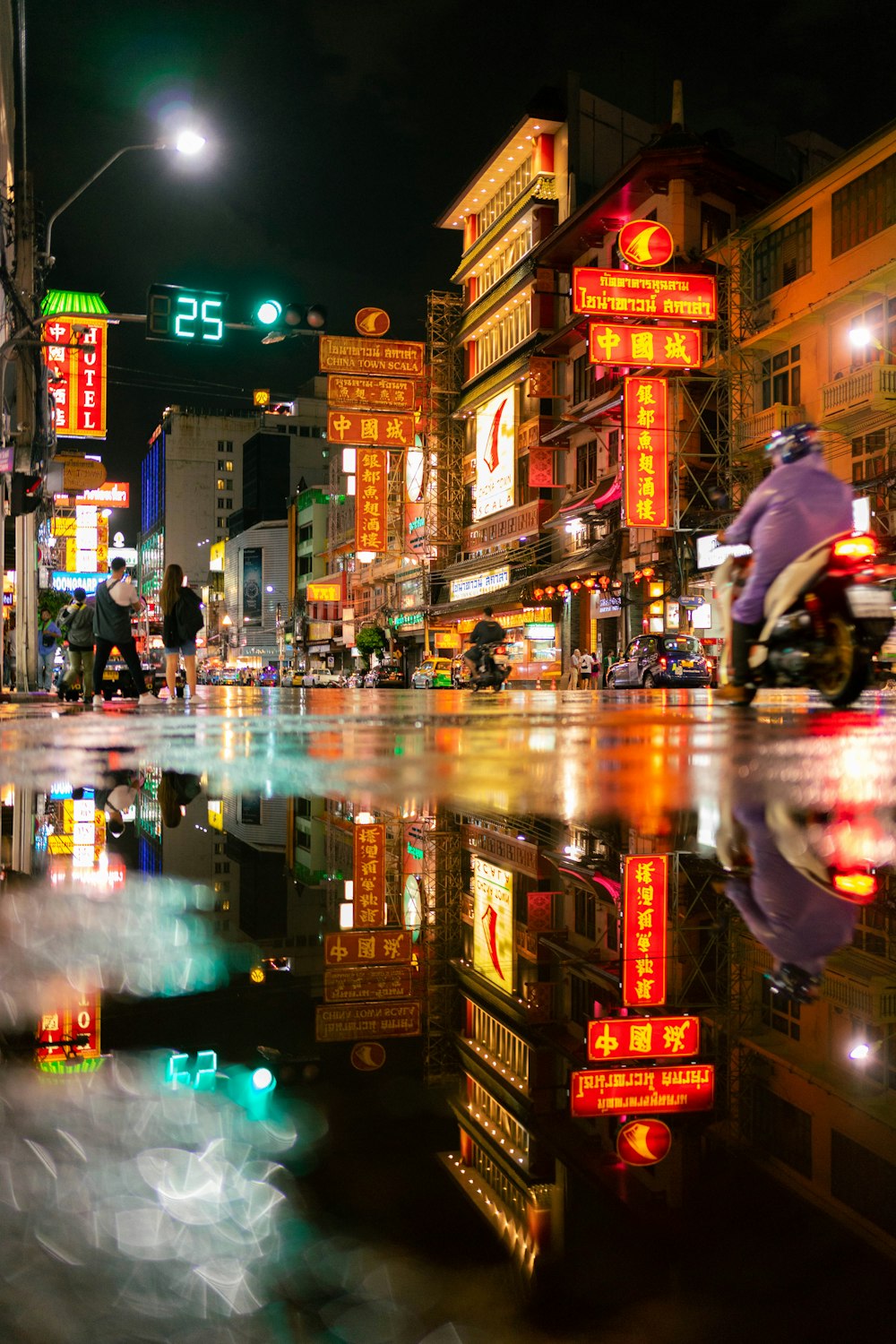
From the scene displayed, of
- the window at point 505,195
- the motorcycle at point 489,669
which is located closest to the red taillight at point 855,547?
the motorcycle at point 489,669

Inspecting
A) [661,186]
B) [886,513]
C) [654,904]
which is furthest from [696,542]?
[654,904]

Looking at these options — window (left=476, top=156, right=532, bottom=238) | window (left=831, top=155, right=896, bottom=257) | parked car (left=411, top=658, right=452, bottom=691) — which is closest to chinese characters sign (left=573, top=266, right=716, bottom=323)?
window (left=831, top=155, right=896, bottom=257)

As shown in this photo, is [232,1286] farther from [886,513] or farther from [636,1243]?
[886,513]

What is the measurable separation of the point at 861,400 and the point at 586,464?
1706 centimetres

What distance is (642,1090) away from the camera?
1054mm

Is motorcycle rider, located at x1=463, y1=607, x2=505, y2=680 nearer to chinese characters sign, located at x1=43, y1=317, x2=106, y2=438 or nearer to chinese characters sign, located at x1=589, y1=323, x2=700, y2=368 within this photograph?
chinese characters sign, located at x1=589, y1=323, x2=700, y2=368

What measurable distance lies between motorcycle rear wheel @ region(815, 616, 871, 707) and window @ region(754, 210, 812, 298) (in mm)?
23238

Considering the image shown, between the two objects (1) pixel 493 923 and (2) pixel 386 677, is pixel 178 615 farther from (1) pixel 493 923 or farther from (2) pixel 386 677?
(2) pixel 386 677

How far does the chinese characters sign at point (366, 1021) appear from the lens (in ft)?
3.96

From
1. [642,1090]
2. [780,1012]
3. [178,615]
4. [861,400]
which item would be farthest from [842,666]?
[861,400]

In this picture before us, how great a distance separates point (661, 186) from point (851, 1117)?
3819 cm

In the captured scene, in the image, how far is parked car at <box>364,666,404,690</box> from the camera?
48719mm

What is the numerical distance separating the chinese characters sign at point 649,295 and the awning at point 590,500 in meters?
5.63

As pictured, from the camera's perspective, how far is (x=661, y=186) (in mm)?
35156
